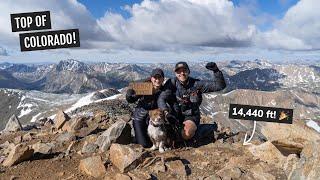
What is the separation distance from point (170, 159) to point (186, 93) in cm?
338

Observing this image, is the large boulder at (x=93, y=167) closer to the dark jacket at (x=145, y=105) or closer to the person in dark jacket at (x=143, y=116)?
the person in dark jacket at (x=143, y=116)

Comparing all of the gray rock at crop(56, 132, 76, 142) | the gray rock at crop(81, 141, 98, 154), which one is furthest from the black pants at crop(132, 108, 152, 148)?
the gray rock at crop(56, 132, 76, 142)

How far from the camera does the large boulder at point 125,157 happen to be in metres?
13.6

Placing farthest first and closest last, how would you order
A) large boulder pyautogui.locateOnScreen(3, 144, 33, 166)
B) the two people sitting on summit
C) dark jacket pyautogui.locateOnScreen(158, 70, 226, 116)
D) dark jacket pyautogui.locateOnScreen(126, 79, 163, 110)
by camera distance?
1. dark jacket pyautogui.locateOnScreen(126, 79, 163, 110)
2. dark jacket pyautogui.locateOnScreen(158, 70, 226, 116)
3. the two people sitting on summit
4. large boulder pyautogui.locateOnScreen(3, 144, 33, 166)

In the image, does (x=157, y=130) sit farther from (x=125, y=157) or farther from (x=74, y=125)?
(x=74, y=125)

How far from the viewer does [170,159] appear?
47.5 ft

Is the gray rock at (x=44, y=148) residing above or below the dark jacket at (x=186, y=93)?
below

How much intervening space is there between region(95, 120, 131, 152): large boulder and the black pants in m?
0.71

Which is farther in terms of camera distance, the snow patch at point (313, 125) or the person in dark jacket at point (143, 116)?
the person in dark jacket at point (143, 116)

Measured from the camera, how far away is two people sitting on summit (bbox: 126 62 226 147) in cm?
1633

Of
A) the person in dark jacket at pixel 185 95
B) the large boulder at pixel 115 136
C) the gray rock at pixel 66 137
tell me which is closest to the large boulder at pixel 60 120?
the gray rock at pixel 66 137

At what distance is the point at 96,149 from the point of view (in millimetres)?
16609

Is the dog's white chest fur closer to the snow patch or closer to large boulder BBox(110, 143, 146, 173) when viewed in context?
large boulder BBox(110, 143, 146, 173)

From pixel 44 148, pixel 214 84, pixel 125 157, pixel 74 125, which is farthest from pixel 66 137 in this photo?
pixel 214 84
